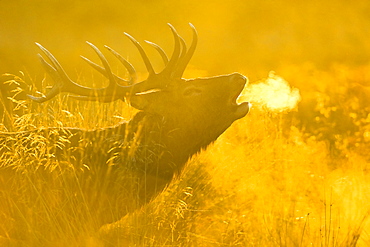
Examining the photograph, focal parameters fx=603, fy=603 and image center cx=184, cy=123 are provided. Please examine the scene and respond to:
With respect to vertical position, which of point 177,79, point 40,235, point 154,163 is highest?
point 177,79

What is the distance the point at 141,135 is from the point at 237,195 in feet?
3.51

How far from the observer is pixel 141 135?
16.8 feet

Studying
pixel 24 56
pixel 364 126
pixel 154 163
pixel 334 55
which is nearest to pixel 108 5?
pixel 24 56

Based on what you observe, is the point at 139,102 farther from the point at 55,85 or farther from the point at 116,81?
the point at 55,85

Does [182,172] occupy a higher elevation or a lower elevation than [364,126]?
lower

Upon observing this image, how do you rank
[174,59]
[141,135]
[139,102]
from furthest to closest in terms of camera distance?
[174,59] → [139,102] → [141,135]

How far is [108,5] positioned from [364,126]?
348 inches

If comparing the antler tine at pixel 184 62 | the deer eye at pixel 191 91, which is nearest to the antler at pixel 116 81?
the antler tine at pixel 184 62

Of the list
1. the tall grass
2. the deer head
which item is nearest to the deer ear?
the deer head

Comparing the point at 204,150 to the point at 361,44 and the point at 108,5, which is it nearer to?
the point at 361,44

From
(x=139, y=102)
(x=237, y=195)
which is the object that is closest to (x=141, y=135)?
(x=139, y=102)

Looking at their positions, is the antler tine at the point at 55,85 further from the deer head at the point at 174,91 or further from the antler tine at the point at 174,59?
the antler tine at the point at 174,59

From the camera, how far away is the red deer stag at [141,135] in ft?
15.3

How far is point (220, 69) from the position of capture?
9.95 meters
